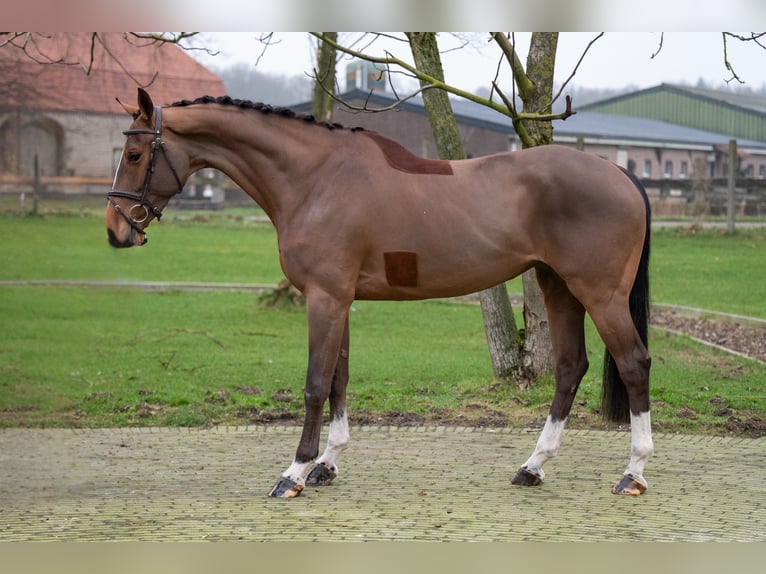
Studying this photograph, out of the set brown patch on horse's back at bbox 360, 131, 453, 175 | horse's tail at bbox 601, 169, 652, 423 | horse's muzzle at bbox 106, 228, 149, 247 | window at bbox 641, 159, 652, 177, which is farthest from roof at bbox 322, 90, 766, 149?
horse's muzzle at bbox 106, 228, 149, 247

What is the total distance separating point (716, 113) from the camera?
21.7 meters

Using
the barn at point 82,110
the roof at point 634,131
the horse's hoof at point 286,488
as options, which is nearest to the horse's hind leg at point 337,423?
the horse's hoof at point 286,488

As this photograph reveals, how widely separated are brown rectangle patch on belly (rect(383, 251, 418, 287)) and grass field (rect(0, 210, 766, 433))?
2.65 metres

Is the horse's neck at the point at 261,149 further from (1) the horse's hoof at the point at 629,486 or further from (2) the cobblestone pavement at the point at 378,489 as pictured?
(1) the horse's hoof at the point at 629,486

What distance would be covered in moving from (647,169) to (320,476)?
1411cm

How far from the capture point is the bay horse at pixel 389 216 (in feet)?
18.3

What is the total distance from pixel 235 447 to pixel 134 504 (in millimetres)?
1719

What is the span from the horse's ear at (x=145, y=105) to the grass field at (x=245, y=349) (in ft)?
10.7

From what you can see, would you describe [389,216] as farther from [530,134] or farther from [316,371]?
[530,134]

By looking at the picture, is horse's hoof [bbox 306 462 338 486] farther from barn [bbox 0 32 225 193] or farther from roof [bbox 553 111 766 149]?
roof [bbox 553 111 766 149]

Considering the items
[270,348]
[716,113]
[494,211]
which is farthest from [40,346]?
[716,113]

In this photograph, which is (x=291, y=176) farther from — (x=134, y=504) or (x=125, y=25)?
(x=134, y=504)

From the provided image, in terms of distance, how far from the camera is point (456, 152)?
8.73 m

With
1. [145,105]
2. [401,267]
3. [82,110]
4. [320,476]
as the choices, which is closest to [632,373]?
[401,267]
